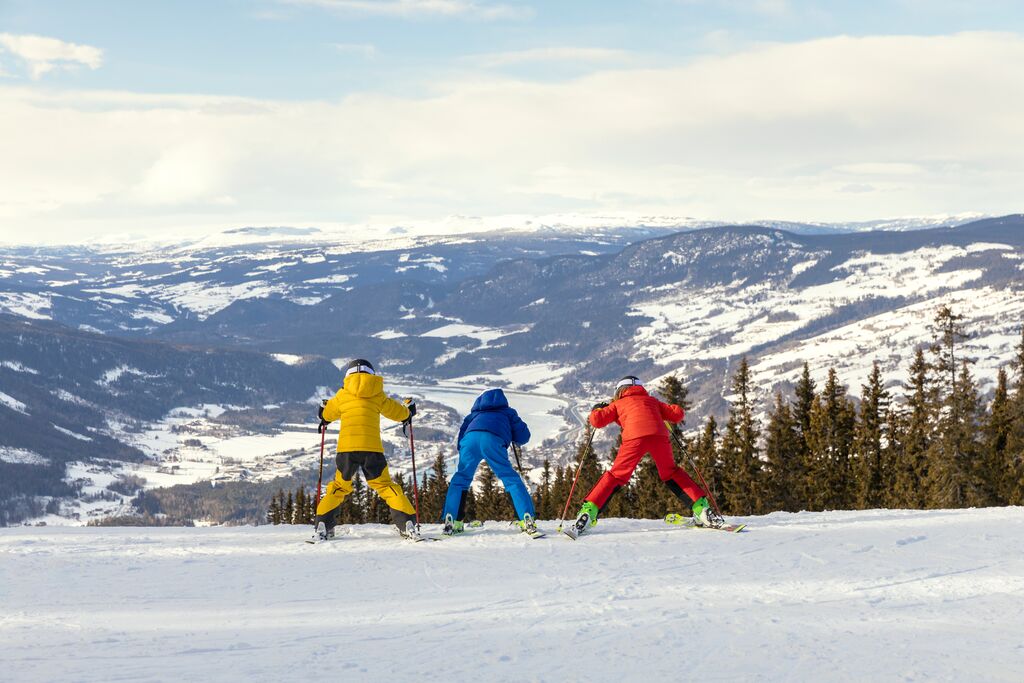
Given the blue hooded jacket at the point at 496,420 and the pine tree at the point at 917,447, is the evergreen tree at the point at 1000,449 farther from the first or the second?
the blue hooded jacket at the point at 496,420

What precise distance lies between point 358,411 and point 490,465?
217cm

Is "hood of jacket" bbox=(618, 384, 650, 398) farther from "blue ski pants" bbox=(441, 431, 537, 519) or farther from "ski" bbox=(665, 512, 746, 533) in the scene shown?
"blue ski pants" bbox=(441, 431, 537, 519)

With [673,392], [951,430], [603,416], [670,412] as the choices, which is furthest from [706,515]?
[951,430]

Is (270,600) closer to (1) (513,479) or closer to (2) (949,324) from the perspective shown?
(1) (513,479)

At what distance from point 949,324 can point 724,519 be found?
30.0 meters

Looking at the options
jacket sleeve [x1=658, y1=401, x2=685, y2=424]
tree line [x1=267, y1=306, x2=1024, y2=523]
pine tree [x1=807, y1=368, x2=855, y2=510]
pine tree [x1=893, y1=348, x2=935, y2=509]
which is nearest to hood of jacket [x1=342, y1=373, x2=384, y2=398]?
jacket sleeve [x1=658, y1=401, x2=685, y2=424]

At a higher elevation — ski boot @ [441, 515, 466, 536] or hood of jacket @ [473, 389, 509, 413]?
hood of jacket @ [473, 389, 509, 413]

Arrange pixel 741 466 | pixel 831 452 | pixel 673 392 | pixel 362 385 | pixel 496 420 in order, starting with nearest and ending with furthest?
pixel 362 385, pixel 496 420, pixel 741 466, pixel 673 392, pixel 831 452

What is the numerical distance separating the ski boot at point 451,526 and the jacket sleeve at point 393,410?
1.68 meters

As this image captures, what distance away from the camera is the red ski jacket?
13016 millimetres

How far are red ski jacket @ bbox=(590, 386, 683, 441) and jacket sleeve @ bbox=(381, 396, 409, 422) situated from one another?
2.91 m

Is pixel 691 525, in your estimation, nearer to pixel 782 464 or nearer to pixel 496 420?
pixel 496 420

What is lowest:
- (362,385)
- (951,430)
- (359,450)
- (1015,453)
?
(1015,453)

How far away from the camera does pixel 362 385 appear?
1252 cm
